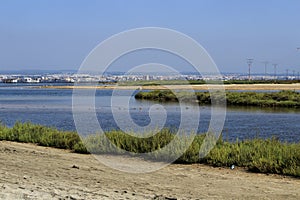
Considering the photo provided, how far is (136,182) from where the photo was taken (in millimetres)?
9523

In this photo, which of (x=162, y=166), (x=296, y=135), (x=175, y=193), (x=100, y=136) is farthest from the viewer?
(x=296, y=135)

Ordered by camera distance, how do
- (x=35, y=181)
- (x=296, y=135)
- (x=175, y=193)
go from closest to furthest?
(x=175, y=193)
(x=35, y=181)
(x=296, y=135)

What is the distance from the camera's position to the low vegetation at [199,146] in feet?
36.9

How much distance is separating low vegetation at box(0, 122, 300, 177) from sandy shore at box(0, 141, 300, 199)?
0.46 meters

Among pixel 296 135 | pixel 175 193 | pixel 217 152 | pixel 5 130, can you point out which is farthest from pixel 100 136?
pixel 296 135

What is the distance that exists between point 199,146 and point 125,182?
13.7 ft

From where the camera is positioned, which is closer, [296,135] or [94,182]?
[94,182]

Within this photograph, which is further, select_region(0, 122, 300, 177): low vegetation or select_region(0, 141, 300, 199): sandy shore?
select_region(0, 122, 300, 177): low vegetation

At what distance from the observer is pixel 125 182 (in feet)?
31.2

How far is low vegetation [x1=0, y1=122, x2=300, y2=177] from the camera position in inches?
443

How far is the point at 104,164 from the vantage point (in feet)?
39.5

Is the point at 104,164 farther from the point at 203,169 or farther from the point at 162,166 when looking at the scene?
the point at 203,169

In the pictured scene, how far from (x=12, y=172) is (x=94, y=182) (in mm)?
2042

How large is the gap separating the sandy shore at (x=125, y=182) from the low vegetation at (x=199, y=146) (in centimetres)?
46
